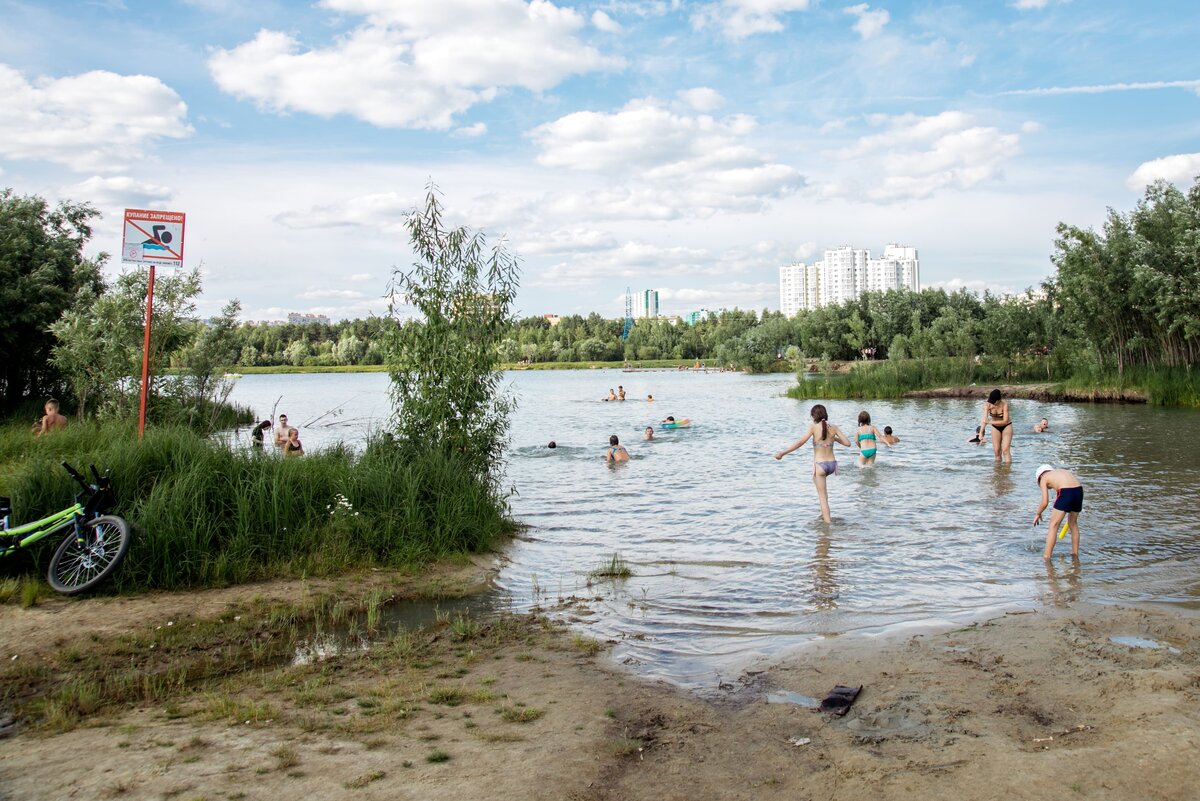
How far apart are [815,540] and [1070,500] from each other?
3727 mm

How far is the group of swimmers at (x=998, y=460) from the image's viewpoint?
416 inches

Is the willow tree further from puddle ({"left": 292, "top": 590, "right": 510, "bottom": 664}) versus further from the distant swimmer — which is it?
the distant swimmer

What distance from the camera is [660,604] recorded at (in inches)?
376

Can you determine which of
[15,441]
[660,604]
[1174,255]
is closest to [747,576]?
[660,604]

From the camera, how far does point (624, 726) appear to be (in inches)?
225

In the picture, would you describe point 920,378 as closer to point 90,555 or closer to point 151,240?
point 151,240

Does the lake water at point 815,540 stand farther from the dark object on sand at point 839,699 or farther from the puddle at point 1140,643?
the puddle at point 1140,643

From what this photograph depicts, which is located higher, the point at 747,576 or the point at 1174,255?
the point at 1174,255

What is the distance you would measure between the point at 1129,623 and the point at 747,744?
4809 millimetres

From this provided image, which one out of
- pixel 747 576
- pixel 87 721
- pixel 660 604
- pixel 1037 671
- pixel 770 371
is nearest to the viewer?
pixel 87 721

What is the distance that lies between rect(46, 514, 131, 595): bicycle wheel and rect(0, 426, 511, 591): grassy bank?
24cm

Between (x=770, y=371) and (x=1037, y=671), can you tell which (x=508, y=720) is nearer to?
(x=1037, y=671)

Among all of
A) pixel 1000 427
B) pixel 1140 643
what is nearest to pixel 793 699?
pixel 1140 643

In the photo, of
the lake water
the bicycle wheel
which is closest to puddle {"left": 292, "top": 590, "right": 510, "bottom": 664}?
the lake water
